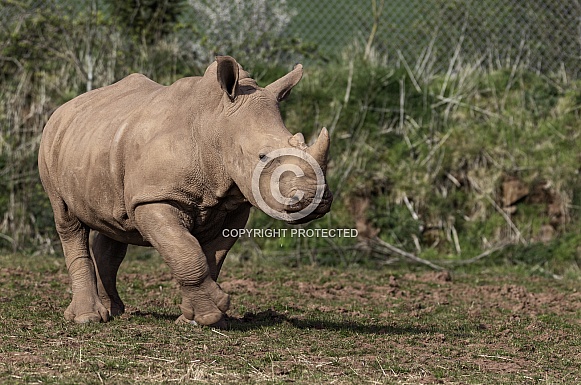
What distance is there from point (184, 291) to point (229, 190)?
2.30 feet

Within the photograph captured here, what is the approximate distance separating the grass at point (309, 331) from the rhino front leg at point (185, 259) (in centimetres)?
17

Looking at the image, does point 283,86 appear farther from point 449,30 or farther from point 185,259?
point 449,30

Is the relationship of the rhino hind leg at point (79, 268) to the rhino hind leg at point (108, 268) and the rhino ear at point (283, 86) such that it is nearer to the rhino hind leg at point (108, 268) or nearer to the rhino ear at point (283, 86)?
the rhino hind leg at point (108, 268)

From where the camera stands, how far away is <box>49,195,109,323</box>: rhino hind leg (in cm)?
709

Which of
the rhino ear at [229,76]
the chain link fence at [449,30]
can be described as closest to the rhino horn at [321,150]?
the rhino ear at [229,76]

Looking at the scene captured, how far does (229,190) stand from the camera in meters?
6.37

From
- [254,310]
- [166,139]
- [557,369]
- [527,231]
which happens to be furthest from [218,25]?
[557,369]

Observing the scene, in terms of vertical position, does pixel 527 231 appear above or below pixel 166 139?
below

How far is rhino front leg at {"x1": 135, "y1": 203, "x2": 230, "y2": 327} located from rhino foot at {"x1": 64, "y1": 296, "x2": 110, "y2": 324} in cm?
92

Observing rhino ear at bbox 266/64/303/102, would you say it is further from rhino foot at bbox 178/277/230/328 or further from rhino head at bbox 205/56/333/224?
rhino foot at bbox 178/277/230/328

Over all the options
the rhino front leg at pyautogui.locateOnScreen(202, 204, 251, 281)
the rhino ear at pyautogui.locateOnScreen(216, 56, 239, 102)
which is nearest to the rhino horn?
the rhino ear at pyautogui.locateOnScreen(216, 56, 239, 102)

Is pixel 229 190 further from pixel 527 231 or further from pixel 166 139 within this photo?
pixel 527 231

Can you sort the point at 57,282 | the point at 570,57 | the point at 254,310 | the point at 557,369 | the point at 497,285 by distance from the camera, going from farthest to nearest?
the point at 570,57
the point at 497,285
the point at 57,282
the point at 254,310
the point at 557,369

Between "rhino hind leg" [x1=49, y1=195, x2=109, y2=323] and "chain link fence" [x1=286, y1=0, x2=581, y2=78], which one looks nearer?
"rhino hind leg" [x1=49, y1=195, x2=109, y2=323]
